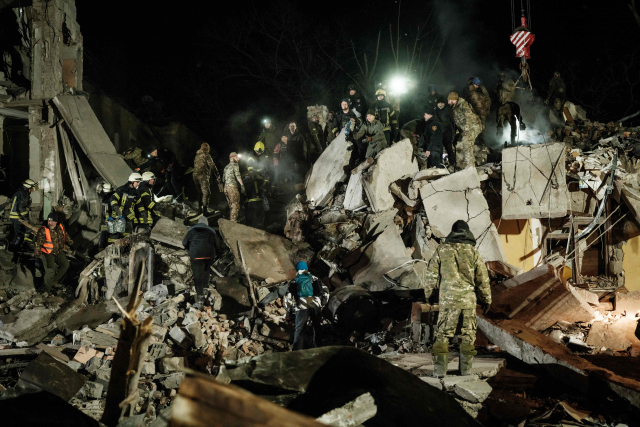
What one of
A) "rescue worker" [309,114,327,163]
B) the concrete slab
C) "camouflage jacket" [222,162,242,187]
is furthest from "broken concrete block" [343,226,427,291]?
the concrete slab

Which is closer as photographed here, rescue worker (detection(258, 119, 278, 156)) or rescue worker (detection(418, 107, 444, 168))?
rescue worker (detection(418, 107, 444, 168))

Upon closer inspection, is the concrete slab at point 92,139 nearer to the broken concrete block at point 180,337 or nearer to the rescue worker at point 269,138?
the rescue worker at point 269,138

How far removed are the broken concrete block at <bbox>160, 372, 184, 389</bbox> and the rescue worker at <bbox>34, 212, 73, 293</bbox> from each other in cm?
496

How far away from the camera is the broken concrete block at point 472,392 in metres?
3.86

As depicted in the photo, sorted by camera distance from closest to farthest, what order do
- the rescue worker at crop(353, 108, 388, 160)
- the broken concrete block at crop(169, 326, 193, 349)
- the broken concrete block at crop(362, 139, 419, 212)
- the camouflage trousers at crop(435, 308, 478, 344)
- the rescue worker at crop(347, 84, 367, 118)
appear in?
the camouflage trousers at crop(435, 308, 478, 344)
the broken concrete block at crop(169, 326, 193, 349)
the broken concrete block at crop(362, 139, 419, 212)
the rescue worker at crop(353, 108, 388, 160)
the rescue worker at crop(347, 84, 367, 118)

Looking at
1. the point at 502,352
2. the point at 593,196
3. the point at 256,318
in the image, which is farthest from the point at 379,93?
the point at 502,352

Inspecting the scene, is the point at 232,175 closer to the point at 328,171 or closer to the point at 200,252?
the point at 328,171

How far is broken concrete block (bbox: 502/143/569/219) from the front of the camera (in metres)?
8.71

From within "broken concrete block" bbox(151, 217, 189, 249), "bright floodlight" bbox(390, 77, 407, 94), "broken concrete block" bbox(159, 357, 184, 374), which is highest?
"bright floodlight" bbox(390, 77, 407, 94)

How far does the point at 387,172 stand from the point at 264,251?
11.0 feet

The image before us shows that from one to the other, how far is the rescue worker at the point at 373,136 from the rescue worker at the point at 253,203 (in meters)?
3.05

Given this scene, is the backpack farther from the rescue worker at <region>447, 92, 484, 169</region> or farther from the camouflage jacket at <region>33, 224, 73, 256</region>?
the camouflage jacket at <region>33, 224, 73, 256</region>

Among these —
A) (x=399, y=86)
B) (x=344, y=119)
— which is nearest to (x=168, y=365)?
(x=344, y=119)

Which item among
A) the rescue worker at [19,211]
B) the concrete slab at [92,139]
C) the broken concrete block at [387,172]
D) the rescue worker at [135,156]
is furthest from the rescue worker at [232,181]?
the rescue worker at [19,211]
